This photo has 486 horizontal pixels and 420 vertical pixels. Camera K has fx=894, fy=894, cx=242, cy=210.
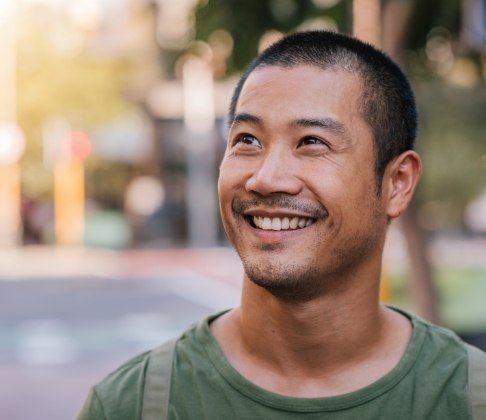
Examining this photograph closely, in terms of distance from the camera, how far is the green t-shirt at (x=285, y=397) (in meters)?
1.89

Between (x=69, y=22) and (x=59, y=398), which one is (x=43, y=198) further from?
(x=59, y=398)

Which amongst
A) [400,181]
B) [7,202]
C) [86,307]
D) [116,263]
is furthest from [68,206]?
[400,181]

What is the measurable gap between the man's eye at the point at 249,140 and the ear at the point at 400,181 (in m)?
0.32

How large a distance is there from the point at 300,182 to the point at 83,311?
12.5 meters

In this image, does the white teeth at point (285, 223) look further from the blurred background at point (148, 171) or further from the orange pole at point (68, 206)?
the orange pole at point (68, 206)

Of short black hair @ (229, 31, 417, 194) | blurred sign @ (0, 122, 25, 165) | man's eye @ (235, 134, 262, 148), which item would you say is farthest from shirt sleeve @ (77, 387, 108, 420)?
blurred sign @ (0, 122, 25, 165)

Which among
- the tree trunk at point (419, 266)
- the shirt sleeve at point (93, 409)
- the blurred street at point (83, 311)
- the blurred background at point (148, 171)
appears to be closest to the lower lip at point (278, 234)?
the shirt sleeve at point (93, 409)

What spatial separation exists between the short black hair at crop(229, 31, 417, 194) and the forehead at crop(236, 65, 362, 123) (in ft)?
0.07

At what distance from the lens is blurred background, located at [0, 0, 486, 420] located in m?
5.29

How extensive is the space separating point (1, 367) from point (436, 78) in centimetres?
610

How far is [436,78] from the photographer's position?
5871 mm

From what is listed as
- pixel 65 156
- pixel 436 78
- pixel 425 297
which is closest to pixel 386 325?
pixel 436 78

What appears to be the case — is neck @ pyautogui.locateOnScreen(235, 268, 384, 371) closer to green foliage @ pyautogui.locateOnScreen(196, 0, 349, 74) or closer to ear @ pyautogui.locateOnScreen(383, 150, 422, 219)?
ear @ pyautogui.locateOnScreen(383, 150, 422, 219)

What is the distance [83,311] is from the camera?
14000 millimetres
